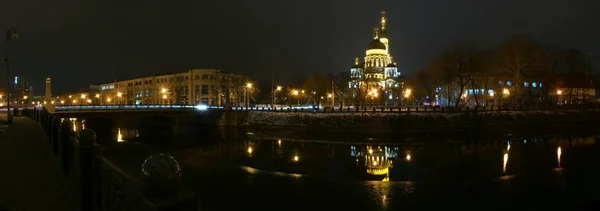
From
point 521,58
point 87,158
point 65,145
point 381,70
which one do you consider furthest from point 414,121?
point 381,70

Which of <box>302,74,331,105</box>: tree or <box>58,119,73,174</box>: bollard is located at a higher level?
<box>302,74,331,105</box>: tree

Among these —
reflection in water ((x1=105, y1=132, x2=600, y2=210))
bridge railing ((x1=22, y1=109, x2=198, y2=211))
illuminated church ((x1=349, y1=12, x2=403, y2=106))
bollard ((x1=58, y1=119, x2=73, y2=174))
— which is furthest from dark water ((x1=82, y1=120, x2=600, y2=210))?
illuminated church ((x1=349, y1=12, x2=403, y2=106))

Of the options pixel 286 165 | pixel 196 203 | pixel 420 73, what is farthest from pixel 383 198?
pixel 420 73

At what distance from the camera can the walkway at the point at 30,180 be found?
9.55 meters

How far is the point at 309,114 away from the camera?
67.8m

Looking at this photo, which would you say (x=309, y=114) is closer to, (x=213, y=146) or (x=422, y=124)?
(x=422, y=124)

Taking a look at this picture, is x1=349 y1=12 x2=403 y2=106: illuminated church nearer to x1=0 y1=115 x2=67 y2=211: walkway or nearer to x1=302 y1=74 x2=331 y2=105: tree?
x1=302 y1=74 x2=331 y2=105: tree

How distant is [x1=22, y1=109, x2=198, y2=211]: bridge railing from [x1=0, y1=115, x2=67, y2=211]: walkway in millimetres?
386

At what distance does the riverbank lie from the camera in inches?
2363

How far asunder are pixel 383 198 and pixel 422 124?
4439 cm

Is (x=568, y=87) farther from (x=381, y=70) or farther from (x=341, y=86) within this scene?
(x=341, y=86)

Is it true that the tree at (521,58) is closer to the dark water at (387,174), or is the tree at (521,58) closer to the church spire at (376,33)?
the dark water at (387,174)

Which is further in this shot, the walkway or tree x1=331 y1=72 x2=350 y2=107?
tree x1=331 y1=72 x2=350 y2=107

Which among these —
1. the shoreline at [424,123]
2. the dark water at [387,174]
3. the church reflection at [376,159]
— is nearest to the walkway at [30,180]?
the dark water at [387,174]
